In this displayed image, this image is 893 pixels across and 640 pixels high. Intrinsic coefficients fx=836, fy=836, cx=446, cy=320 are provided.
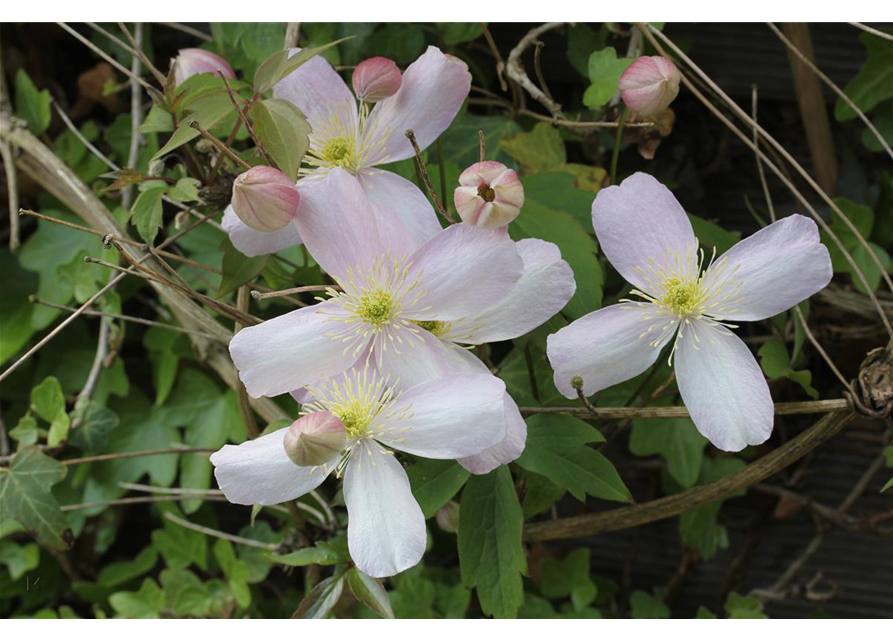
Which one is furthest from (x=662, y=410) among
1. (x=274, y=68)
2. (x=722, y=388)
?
(x=274, y=68)

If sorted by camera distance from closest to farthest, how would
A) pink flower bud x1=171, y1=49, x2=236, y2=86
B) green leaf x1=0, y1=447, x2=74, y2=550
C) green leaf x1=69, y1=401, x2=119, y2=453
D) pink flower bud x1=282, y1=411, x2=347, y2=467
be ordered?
pink flower bud x1=282, y1=411, x2=347, y2=467, pink flower bud x1=171, y1=49, x2=236, y2=86, green leaf x1=0, y1=447, x2=74, y2=550, green leaf x1=69, y1=401, x2=119, y2=453

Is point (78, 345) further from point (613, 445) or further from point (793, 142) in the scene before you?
point (793, 142)

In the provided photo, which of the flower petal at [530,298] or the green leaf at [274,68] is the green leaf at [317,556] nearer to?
the flower petal at [530,298]

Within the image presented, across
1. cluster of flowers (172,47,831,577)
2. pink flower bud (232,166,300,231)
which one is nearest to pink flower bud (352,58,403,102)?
cluster of flowers (172,47,831,577)

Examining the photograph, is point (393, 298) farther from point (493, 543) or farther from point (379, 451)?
point (493, 543)

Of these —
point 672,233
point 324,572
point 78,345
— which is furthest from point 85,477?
point 672,233

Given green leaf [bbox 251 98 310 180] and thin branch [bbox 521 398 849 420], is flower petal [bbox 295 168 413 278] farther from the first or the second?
thin branch [bbox 521 398 849 420]

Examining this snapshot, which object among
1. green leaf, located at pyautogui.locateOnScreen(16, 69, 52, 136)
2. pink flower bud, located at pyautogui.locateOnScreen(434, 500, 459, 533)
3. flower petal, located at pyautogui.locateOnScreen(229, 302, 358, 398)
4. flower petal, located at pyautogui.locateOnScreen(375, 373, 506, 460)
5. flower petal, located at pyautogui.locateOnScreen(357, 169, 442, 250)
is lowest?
pink flower bud, located at pyautogui.locateOnScreen(434, 500, 459, 533)

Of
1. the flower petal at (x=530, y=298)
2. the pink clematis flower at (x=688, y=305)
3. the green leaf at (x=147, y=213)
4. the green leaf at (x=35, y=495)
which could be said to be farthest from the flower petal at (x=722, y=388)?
the green leaf at (x=35, y=495)
